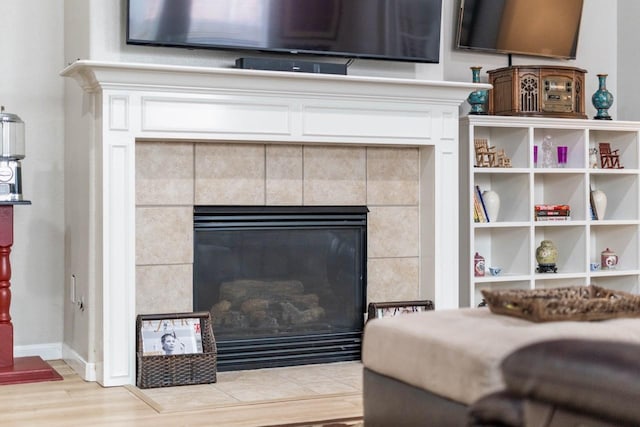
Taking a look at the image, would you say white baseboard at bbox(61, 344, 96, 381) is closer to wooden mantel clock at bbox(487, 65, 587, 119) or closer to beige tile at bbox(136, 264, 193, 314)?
beige tile at bbox(136, 264, 193, 314)

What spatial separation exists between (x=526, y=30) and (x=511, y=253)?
137cm

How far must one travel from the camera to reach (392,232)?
4.94 meters

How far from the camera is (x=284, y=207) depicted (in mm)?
4695

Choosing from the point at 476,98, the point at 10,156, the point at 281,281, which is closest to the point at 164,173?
the point at 10,156

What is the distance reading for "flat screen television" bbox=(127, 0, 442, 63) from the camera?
4293 mm

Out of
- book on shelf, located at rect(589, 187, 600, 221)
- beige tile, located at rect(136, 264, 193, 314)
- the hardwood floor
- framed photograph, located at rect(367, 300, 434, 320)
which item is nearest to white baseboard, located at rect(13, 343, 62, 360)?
the hardwood floor

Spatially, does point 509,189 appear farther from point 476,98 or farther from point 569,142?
point 476,98

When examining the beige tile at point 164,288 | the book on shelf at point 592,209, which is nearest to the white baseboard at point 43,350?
the beige tile at point 164,288

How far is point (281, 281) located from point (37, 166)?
4.75 feet

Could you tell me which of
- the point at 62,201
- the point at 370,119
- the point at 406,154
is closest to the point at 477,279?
the point at 406,154

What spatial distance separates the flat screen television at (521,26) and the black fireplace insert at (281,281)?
1.43 metres

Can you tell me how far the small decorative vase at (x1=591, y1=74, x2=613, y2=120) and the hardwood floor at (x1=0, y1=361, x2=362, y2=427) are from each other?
2755 mm

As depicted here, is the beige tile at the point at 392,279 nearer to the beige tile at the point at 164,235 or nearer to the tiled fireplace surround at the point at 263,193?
the tiled fireplace surround at the point at 263,193

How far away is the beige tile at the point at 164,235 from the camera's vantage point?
4.39 m
